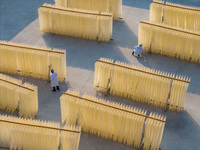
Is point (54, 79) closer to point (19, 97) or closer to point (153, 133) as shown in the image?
point (19, 97)

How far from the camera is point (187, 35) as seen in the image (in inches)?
781

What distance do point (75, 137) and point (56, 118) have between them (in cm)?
305

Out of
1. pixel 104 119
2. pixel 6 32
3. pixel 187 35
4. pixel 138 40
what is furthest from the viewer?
pixel 6 32

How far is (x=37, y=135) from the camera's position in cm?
1401

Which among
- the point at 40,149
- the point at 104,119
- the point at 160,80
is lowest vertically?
the point at 40,149

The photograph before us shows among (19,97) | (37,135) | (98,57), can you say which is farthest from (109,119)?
(98,57)

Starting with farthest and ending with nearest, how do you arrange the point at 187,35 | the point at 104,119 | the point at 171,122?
the point at 187,35
the point at 171,122
the point at 104,119

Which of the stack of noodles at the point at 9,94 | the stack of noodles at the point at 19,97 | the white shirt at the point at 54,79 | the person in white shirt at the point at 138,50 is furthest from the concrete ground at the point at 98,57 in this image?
A: the stack of noodles at the point at 9,94

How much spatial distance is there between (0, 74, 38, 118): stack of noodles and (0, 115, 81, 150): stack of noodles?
68.1 inches

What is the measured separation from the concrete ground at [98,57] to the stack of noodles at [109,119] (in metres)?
0.47

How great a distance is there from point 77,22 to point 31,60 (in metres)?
4.61

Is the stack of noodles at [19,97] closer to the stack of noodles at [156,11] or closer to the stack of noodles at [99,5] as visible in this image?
the stack of noodles at [99,5]

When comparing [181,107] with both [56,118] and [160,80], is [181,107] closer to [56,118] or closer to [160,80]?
[160,80]

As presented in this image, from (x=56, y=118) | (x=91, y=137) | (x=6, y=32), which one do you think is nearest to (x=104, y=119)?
(x=91, y=137)
